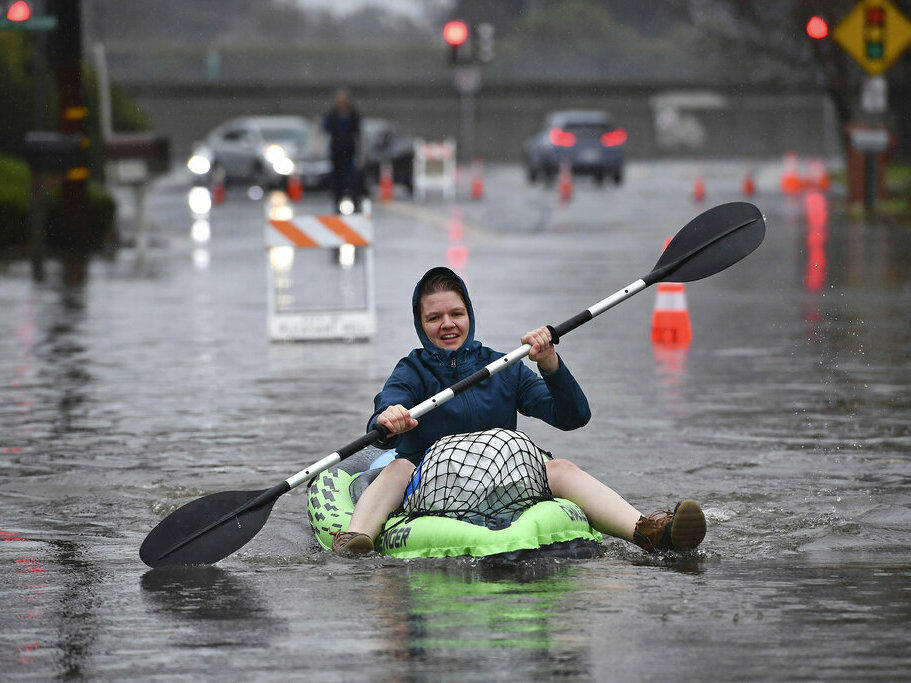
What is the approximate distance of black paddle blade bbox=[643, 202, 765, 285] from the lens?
26.6ft

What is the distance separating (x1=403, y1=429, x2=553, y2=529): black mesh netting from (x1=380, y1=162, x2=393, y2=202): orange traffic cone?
98.4ft

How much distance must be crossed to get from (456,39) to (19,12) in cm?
2435

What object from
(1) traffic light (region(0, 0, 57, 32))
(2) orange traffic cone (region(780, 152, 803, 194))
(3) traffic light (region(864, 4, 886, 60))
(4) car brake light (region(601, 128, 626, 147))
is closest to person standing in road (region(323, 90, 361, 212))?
(1) traffic light (region(0, 0, 57, 32))

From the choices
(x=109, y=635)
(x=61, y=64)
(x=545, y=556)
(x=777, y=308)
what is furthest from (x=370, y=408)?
(x=61, y=64)

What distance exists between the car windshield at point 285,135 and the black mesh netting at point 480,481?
1387 inches

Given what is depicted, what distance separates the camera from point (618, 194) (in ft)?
130

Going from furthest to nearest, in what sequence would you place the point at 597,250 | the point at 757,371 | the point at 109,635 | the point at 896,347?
the point at 597,250
the point at 896,347
the point at 757,371
the point at 109,635

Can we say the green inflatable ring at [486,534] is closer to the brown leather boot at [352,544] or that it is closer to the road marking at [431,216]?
the brown leather boot at [352,544]

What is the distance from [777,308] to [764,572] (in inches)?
405

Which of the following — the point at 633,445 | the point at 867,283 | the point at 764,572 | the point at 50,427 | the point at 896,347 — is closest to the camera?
the point at 764,572

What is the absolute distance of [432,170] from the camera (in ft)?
141

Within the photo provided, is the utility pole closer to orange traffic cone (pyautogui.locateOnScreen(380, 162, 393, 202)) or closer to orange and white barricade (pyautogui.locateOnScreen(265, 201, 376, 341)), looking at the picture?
orange and white barricade (pyautogui.locateOnScreen(265, 201, 376, 341))

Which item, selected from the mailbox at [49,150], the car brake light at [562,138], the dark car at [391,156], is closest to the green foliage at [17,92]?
the mailbox at [49,150]

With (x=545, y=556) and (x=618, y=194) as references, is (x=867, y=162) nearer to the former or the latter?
(x=618, y=194)
